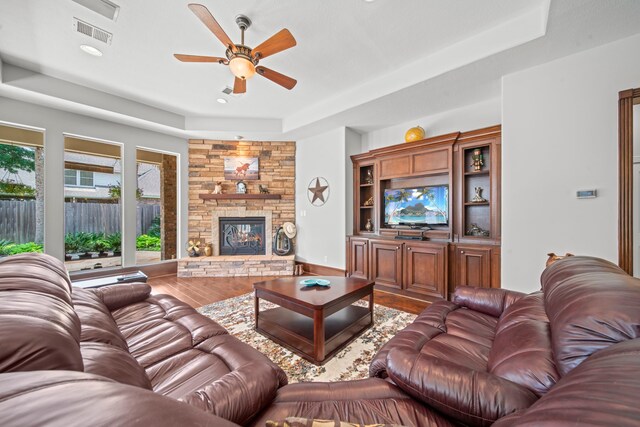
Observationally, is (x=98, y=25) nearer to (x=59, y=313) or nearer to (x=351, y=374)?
(x=59, y=313)

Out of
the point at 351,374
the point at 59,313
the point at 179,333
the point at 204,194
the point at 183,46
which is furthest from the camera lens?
the point at 204,194

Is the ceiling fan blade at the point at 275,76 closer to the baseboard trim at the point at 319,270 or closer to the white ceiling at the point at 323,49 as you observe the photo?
the white ceiling at the point at 323,49

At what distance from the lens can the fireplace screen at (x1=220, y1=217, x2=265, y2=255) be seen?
5.07m

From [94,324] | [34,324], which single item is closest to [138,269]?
[94,324]

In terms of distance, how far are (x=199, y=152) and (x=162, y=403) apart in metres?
5.37

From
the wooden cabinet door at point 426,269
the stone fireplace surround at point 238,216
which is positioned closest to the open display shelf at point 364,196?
the wooden cabinet door at point 426,269

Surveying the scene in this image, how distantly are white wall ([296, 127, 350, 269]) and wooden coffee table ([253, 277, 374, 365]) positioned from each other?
6.00ft

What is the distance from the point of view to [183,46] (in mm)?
2562

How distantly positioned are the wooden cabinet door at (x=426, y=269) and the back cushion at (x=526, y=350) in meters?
1.79

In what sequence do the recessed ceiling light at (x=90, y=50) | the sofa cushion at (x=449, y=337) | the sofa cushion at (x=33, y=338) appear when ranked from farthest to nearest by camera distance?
the recessed ceiling light at (x=90, y=50) < the sofa cushion at (x=449, y=337) < the sofa cushion at (x=33, y=338)

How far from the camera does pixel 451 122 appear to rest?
357cm

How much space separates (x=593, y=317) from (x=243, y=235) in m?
5.04

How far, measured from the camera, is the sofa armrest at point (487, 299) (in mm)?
1756

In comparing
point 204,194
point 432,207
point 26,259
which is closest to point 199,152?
point 204,194
